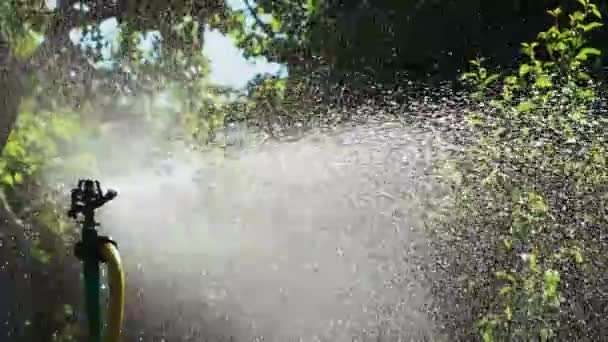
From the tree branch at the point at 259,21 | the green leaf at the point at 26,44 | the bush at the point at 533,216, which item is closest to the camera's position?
the bush at the point at 533,216

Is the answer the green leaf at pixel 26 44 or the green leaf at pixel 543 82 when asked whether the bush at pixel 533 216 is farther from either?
the green leaf at pixel 26 44

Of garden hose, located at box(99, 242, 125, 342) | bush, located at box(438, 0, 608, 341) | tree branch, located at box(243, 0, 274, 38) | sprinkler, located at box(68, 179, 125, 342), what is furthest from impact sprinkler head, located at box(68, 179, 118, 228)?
tree branch, located at box(243, 0, 274, 38)

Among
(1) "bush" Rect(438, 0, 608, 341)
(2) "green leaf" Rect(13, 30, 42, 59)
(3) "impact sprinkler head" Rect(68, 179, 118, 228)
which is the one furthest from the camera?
(2) "green leaf" Rect(13, 30, 42, 59)

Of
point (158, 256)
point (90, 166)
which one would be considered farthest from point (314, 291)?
point (90, 166)

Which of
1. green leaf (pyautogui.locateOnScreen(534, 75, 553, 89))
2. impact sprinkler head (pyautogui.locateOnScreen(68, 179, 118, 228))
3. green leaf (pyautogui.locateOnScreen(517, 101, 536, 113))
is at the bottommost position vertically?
impact sprinkler head (pyautogui.locateOnScreen(68, 179, 118, 228))

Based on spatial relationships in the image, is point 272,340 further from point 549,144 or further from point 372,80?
point 372,80

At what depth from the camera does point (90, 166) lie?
187 inches

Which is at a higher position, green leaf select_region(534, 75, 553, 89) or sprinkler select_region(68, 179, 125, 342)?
green leaf select_region(534, 75, 553, 89)

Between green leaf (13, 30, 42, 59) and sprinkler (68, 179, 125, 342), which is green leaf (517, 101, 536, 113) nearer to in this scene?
sprinkler (68, 179, 125, 342)

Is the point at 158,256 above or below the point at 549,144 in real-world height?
below

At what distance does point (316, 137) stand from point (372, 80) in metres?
0.72

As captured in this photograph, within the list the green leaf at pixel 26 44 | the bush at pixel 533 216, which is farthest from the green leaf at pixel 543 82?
the green leaf at pixel 26 44

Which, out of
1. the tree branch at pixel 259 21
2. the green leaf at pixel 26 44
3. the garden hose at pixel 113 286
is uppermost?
the tree branch at pixel 259 21

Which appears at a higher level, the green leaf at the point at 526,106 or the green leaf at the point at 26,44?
the green leaf at the point at 26,44
